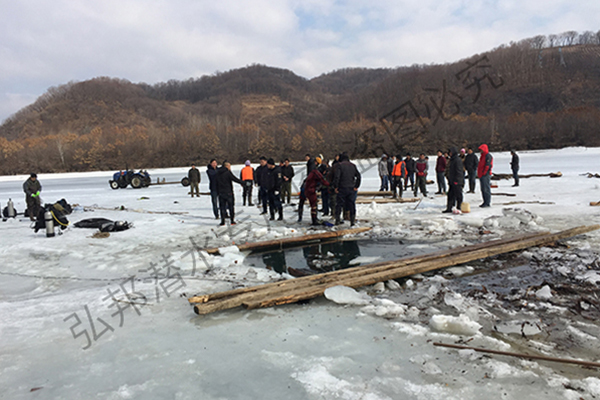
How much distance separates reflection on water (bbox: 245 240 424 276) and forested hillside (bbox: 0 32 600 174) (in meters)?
6.69

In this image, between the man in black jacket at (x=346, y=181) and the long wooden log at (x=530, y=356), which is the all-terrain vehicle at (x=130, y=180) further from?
the long wooden log at (x=530, y=356)

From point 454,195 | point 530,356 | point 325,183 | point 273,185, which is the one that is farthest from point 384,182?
point 530,356

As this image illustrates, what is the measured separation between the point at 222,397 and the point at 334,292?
2.27 metres

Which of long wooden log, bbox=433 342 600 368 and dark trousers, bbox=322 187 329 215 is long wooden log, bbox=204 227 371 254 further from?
long wooden log, bbox=433 342 600 368

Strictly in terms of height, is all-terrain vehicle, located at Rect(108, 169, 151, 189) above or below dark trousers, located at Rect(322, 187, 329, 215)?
above

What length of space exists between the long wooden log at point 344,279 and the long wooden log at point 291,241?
9.44 feet

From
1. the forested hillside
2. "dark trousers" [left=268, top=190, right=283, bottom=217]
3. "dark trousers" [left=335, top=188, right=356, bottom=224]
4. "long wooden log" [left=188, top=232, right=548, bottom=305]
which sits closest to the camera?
"long wooden log" [left=188, top=232, right=548, bottom=305]

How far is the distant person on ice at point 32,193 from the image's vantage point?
499 inches

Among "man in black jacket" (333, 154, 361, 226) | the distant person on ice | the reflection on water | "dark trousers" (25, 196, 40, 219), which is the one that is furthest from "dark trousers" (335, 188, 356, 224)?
"dark trousers" (25, 196, 40, 219)

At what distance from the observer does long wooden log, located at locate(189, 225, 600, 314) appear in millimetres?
4785

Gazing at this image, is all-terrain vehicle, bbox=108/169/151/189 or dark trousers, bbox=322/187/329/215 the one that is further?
all-terrain vehicle, bbox=108/169/151/189

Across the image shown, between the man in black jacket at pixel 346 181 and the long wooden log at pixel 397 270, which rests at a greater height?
the man in black jacket at pixel 346 181

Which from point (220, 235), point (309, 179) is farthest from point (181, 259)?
point (309, 179)

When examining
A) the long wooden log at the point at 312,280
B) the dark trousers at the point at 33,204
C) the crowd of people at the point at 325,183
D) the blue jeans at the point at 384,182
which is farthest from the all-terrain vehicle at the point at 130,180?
the long wooden log at the point at 312,280
